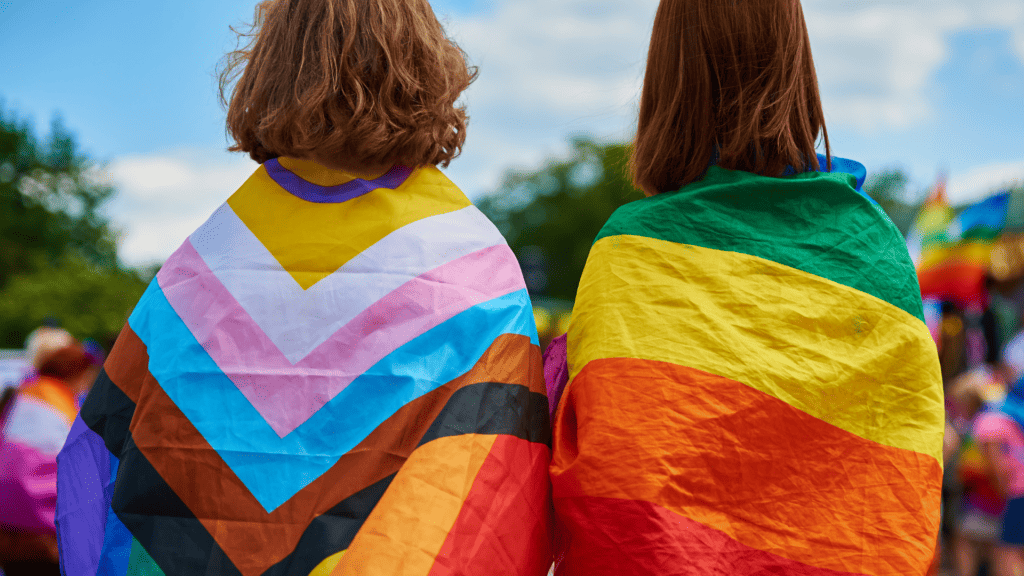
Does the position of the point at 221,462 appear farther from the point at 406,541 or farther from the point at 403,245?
the point at 403,245

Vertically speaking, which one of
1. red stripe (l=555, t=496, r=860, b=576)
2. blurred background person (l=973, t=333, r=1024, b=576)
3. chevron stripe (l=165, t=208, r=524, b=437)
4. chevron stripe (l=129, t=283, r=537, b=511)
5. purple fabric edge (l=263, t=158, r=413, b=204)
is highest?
purple fabric edge (l=263, t=158, r=413, b=204)

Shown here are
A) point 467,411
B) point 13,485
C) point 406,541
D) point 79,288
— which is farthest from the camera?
point 79,288

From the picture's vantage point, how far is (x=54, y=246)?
39.2 metres

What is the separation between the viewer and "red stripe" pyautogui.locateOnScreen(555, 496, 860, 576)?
1.47 meters

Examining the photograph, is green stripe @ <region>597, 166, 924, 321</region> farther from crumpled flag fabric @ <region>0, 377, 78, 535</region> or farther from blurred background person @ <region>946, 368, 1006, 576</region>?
crumpled flag fabric @ <region>0, 377, 78, 535</region>

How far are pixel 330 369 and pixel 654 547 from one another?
2.42ft

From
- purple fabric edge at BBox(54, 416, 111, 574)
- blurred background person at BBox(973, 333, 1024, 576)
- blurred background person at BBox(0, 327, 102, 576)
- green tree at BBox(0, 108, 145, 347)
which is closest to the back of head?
blurred background person at BBox(0, 327, 102, 576)

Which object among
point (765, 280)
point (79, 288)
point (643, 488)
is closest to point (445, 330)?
point (643, 488)

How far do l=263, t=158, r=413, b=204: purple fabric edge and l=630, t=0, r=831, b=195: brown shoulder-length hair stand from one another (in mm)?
645

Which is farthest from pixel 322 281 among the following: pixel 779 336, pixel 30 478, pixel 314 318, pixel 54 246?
pixel 54 246

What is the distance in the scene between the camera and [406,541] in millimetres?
1403

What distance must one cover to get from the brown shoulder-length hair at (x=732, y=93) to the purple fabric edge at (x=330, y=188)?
2.12 feet

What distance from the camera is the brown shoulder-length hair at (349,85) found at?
1.66m

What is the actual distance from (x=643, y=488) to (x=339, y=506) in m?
0.60
